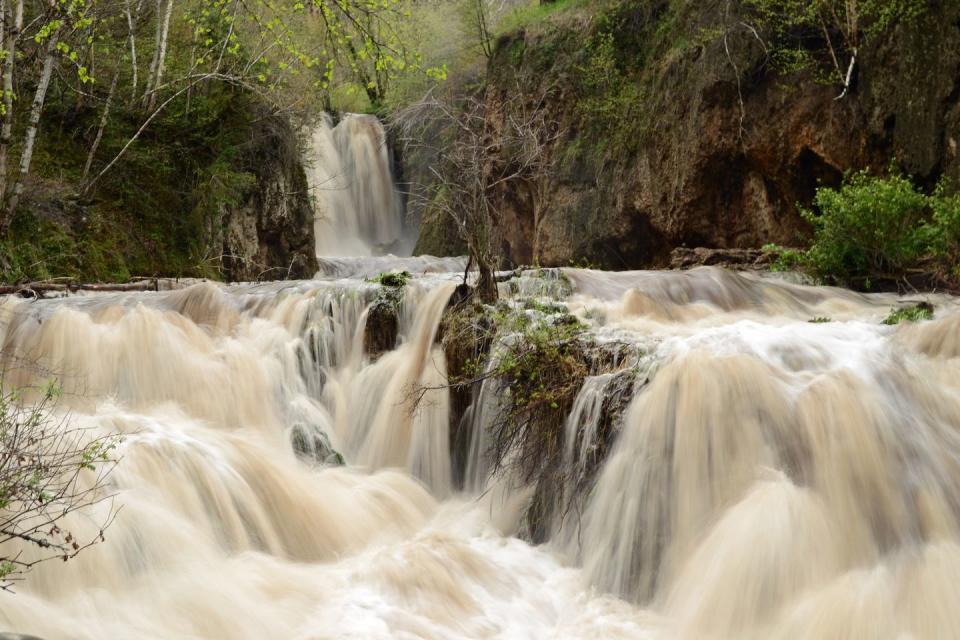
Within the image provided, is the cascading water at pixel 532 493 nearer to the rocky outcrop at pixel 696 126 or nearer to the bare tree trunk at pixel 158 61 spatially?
the rocky outcrop at pixel 696 126

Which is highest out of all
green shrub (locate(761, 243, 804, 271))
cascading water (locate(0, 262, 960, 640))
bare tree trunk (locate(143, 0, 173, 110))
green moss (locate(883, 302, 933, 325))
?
bare tree trunk (locate(143, 0, 173, 110))

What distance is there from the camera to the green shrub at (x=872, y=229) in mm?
8078

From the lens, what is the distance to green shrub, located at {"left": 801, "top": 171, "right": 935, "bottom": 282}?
8.08m

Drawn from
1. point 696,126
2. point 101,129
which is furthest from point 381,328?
point 696,126

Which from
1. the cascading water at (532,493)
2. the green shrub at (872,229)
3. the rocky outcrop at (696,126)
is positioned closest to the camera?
the cascading water at (532,493)

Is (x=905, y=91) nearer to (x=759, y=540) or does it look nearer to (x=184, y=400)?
(x=759, y=540)

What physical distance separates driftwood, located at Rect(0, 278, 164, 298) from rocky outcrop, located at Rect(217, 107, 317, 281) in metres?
3.13

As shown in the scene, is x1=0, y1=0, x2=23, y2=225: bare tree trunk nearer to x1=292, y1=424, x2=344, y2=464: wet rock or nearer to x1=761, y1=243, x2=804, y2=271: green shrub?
x1=292, y1=424, x2=344, y2=464: wet rock

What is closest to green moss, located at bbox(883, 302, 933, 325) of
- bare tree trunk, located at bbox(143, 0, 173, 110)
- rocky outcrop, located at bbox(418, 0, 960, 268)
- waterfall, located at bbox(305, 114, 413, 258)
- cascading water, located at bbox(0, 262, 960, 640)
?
cascading water, located at bbox(0, 262, 960, 640)

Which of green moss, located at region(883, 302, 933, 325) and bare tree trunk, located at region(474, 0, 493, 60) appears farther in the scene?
bare tree trunk, located at region(474, 0, 493, 60)

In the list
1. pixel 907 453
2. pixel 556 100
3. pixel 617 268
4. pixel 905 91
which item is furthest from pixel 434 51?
pixel 907 453

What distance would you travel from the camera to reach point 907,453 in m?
4.71

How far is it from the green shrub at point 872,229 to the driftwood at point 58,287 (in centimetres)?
822

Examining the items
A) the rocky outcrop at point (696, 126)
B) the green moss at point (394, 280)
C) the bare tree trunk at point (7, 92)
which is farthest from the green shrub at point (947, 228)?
the bare tree trunk at point (7, 92)
